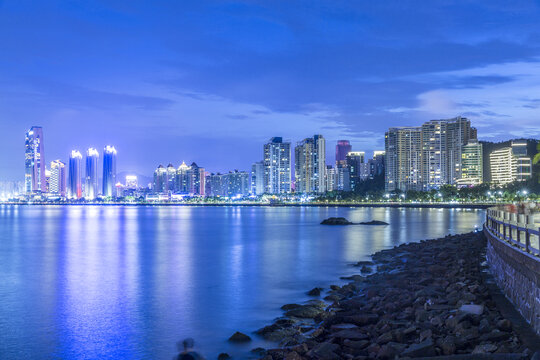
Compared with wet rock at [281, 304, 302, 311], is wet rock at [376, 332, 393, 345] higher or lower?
higher

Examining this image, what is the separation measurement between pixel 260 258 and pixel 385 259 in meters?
11.1

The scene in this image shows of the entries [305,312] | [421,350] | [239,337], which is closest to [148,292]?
[305,312]

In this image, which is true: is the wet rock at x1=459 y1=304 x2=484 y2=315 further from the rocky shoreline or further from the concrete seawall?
the concrete seawall

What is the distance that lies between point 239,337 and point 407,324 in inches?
227

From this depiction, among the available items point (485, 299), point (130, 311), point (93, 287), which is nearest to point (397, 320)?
point (485, 299)

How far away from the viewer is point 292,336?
51.6 ft

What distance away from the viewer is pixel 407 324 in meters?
13.4

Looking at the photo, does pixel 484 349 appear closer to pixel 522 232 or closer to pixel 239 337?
pixel 522 232

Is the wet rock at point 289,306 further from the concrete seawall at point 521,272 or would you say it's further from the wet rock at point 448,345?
the wet rock at point 448,345

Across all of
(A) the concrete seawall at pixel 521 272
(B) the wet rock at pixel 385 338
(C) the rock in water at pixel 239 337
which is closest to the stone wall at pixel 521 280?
(A) the concrete seawall at pixel 521 272

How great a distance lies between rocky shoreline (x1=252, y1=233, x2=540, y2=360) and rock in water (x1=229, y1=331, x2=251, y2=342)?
0.57m

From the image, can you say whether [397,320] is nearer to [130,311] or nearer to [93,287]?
[130,311]

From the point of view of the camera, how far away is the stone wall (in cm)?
1097

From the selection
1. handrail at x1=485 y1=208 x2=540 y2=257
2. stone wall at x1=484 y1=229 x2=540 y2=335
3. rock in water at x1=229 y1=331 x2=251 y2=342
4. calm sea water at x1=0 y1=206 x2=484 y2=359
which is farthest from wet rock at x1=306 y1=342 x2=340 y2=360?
handrail at x1=485 y1=208 x2=540 y2=257
